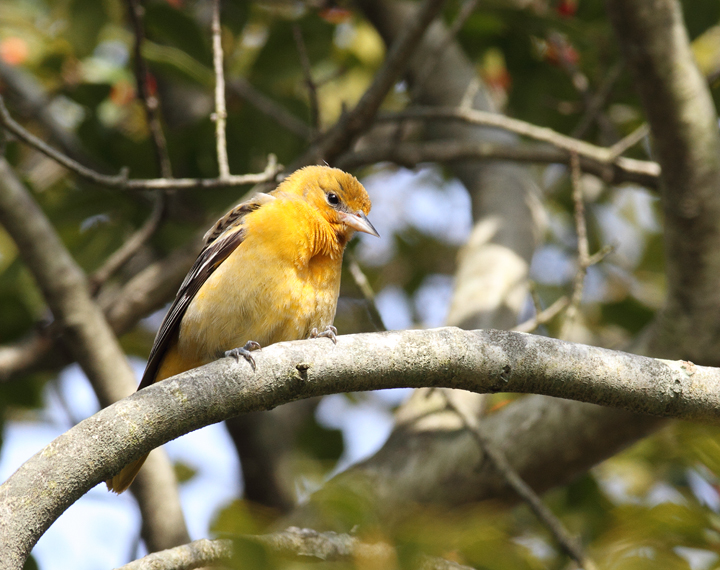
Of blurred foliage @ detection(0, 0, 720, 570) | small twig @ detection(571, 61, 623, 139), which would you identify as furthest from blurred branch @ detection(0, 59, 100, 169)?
small twig @ detection(571, 61, 623, 139)

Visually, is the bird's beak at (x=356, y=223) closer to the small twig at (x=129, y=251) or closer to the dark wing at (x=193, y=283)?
the dark wing at (x=193, y=283)

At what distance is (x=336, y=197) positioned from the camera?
4.79m

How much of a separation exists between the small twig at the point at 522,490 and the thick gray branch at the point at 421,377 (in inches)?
46.6

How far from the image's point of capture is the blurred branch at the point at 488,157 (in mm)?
5316

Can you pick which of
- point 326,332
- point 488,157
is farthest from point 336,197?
point 488,157

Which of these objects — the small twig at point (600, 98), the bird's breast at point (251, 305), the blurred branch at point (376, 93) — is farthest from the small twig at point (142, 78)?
the small twig at point (600, 98)

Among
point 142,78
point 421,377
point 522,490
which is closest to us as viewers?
point 421,377

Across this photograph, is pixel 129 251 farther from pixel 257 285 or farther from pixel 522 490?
pixel 522 490

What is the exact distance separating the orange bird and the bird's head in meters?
0.01

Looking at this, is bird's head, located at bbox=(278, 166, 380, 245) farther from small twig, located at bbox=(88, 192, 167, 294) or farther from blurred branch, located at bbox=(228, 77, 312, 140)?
small twig, located at bbox=(88, 192, 167, 294)

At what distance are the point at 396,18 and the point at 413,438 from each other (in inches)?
139

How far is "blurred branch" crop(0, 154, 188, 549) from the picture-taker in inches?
171

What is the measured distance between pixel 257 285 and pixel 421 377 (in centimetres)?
157

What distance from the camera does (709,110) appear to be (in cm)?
411
